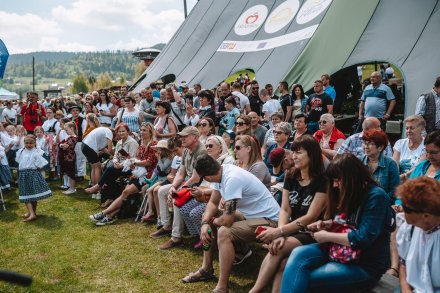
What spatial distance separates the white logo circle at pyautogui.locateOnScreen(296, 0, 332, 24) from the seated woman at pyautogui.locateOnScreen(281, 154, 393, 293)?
890 cm

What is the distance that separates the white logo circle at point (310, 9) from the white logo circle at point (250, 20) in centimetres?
194

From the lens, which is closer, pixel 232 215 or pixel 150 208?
pixel 232 215

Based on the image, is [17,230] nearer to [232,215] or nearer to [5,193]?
[5,193]

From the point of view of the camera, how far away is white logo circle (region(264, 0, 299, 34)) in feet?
40.7

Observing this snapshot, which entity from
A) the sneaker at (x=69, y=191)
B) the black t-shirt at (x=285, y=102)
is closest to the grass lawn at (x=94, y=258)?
the sneaker at (x=69, y=191)

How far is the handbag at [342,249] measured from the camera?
9.75 feet

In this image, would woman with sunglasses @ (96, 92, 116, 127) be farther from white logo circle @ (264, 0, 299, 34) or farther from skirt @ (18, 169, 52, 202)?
white logo circle @ (264, 0, 299, 34)

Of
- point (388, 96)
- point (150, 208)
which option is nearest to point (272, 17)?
point (388, 96)

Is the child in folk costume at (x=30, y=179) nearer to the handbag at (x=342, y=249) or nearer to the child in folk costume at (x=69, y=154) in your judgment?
the child in folk costume at (x=69, y=154)

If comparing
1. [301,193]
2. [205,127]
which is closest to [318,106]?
[205,127]

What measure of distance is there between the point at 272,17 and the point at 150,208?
8.89 metres

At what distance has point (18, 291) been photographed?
171 inches

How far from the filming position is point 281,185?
5023mm

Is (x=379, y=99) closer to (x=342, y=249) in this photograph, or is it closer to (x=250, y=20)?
(x=342, y=249)
